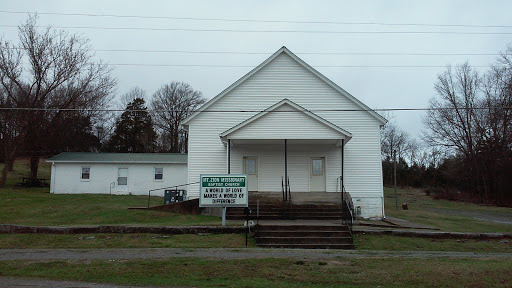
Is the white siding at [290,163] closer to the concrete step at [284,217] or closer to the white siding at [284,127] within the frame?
the white siding at [284,127]

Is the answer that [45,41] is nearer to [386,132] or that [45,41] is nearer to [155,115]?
[155,115]

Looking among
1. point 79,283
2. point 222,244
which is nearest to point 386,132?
point 222,244

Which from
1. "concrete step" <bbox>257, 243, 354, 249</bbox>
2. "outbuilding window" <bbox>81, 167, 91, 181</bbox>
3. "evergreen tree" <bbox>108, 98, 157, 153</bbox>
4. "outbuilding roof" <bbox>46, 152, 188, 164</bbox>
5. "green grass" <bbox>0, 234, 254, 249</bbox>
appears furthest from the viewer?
"evergreen tree" <bbox>108, 98, 157, 153</bbox>

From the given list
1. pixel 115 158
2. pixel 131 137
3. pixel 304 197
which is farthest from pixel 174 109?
pixel 304 197

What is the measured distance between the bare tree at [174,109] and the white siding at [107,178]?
25.5m

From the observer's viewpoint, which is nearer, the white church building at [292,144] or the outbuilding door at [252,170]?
the white church building at [292,144]

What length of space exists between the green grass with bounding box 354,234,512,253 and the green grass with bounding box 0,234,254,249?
13.3 ft

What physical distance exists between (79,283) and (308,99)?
651 inches

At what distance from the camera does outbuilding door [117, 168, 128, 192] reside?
30819mm

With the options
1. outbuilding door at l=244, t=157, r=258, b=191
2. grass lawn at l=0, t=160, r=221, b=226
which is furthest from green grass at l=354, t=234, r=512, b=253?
outbuilding door at l=244, t=157, r=258, b=191

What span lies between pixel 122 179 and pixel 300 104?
16.5 metres

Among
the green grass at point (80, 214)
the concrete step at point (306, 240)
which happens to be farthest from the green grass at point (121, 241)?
the green grass at point (80, 214)

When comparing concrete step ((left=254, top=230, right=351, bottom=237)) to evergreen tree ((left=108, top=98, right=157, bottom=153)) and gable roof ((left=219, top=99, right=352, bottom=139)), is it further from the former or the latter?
evergreen tree ((left=108, top=98, right=157, bottom=153))

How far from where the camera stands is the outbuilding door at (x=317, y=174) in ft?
69.9
